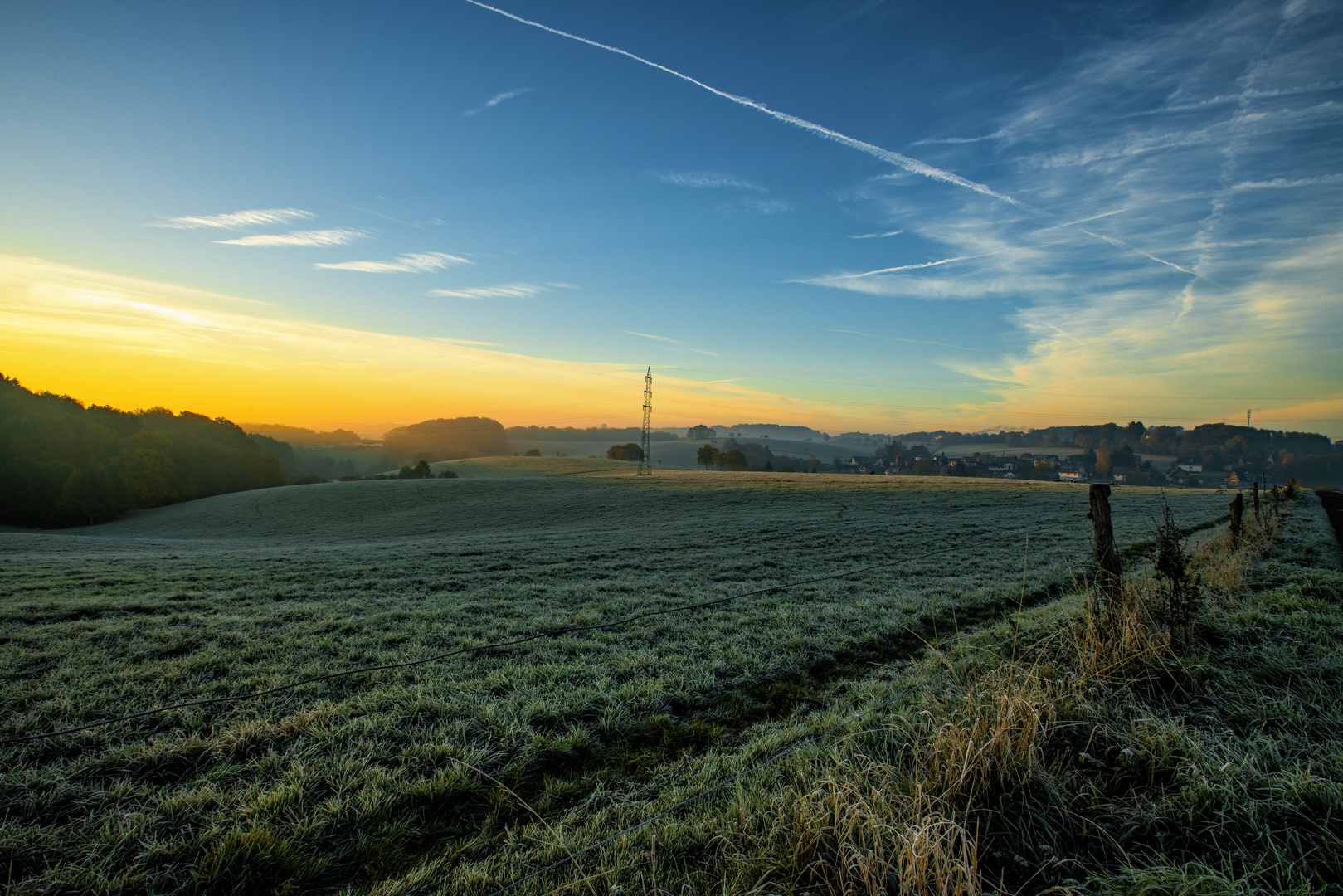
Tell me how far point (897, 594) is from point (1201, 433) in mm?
154862

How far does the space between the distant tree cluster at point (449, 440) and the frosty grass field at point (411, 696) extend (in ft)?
341

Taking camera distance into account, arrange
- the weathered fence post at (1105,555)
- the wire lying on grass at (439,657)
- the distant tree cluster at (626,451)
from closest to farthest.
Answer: the wire lying on grass at (439,657)
the weathered fence post at (1105,555)
the distant tree cluster at (626,451)

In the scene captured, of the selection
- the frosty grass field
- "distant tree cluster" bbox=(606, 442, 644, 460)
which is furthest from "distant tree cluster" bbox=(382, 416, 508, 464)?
the frosty grass field

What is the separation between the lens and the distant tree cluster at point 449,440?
377 feet

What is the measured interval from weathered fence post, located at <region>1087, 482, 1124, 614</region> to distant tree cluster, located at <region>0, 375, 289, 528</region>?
202ft

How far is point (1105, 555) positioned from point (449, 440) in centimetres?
12736

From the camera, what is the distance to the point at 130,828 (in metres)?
3.21

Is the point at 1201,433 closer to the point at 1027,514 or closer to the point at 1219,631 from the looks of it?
the point at 1027,514

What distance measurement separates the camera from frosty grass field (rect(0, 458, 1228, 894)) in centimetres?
319

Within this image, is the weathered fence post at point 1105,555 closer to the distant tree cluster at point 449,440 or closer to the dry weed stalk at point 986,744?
the dry weed stalk at point 986,744

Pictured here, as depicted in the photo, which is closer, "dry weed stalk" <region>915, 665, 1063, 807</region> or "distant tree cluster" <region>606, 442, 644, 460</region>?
"dry weed stalk" <region>915, 665, 1063, 807</region>

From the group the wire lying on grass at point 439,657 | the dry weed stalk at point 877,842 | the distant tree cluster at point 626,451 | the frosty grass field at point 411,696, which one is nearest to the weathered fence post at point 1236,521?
the frosty grass field at point 411,696

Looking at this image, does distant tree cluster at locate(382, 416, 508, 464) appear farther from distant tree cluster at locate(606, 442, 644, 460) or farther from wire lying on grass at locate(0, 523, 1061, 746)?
wire lying on grass at locate(0, 523, 1061, 746)

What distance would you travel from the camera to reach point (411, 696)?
5.29 meters
